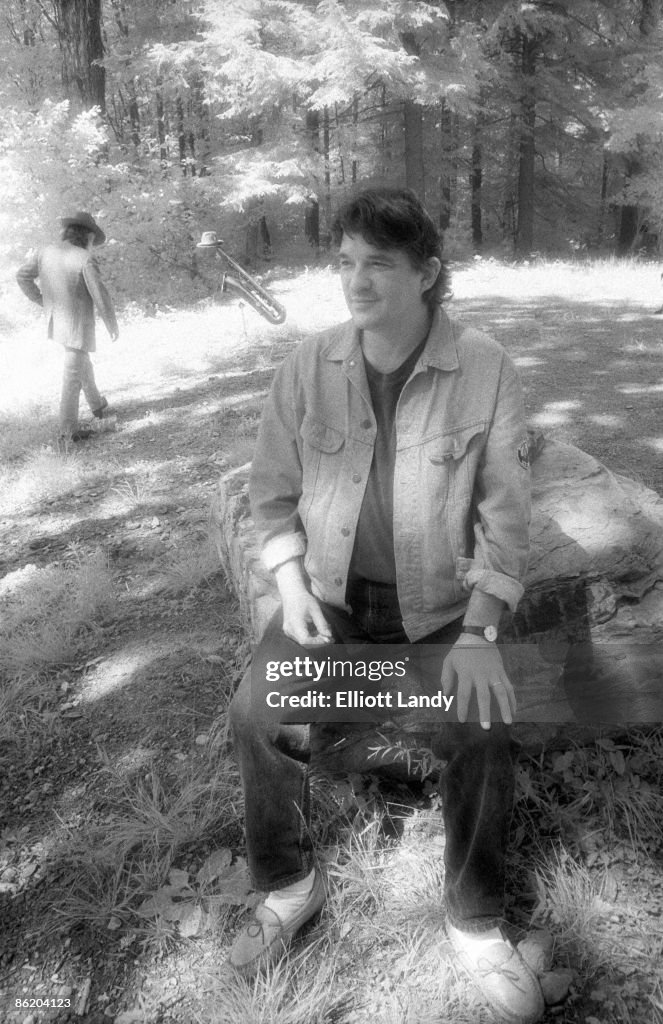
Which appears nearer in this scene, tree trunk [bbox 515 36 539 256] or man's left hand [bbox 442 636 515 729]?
man's left hand [bbox 442 636 515 729]

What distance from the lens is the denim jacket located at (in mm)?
1793

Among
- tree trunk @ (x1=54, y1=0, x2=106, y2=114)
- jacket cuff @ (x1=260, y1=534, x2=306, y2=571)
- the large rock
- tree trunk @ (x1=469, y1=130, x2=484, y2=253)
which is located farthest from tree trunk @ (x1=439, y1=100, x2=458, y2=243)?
jacket cuff @ (x1=260, y1=534, x2=306, y2=571)

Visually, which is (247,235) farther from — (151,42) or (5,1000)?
(5,1000)

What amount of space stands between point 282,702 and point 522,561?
2.36 feet

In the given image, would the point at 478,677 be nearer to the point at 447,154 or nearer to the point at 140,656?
the point at 140,656

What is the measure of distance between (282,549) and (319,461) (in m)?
0.27

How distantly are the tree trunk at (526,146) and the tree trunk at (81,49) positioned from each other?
1076 centimetres

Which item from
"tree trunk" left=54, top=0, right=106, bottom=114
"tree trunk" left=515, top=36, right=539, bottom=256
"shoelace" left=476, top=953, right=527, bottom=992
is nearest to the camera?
"shoelace" left=476, top=953, right=527, bottom=992

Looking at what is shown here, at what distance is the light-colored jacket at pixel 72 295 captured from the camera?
5949 millimetres

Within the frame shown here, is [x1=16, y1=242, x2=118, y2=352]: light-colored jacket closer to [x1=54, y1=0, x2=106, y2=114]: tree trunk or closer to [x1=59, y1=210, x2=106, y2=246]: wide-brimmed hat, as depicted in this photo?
[x1=59, y1=210, x2=106, y2=246]: wide-brimmed hat

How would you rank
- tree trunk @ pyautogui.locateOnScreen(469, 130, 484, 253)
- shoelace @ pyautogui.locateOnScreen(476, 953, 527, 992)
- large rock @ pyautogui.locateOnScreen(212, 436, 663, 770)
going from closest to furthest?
shoelace @ pyautogui.locateOnScreen(476, 953, 527, 992) → large rock @ pyautogui.locateOnScreen(212, 436, 663, 770) → tree trunk @ pyautogui.locateOnScreen(469, 130, 484, 253)

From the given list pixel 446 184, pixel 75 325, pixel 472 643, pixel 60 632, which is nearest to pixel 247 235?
pixel 446 184

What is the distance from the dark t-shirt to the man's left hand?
315 mm

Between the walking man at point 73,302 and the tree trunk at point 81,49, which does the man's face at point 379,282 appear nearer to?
the walking man at point 73,302
